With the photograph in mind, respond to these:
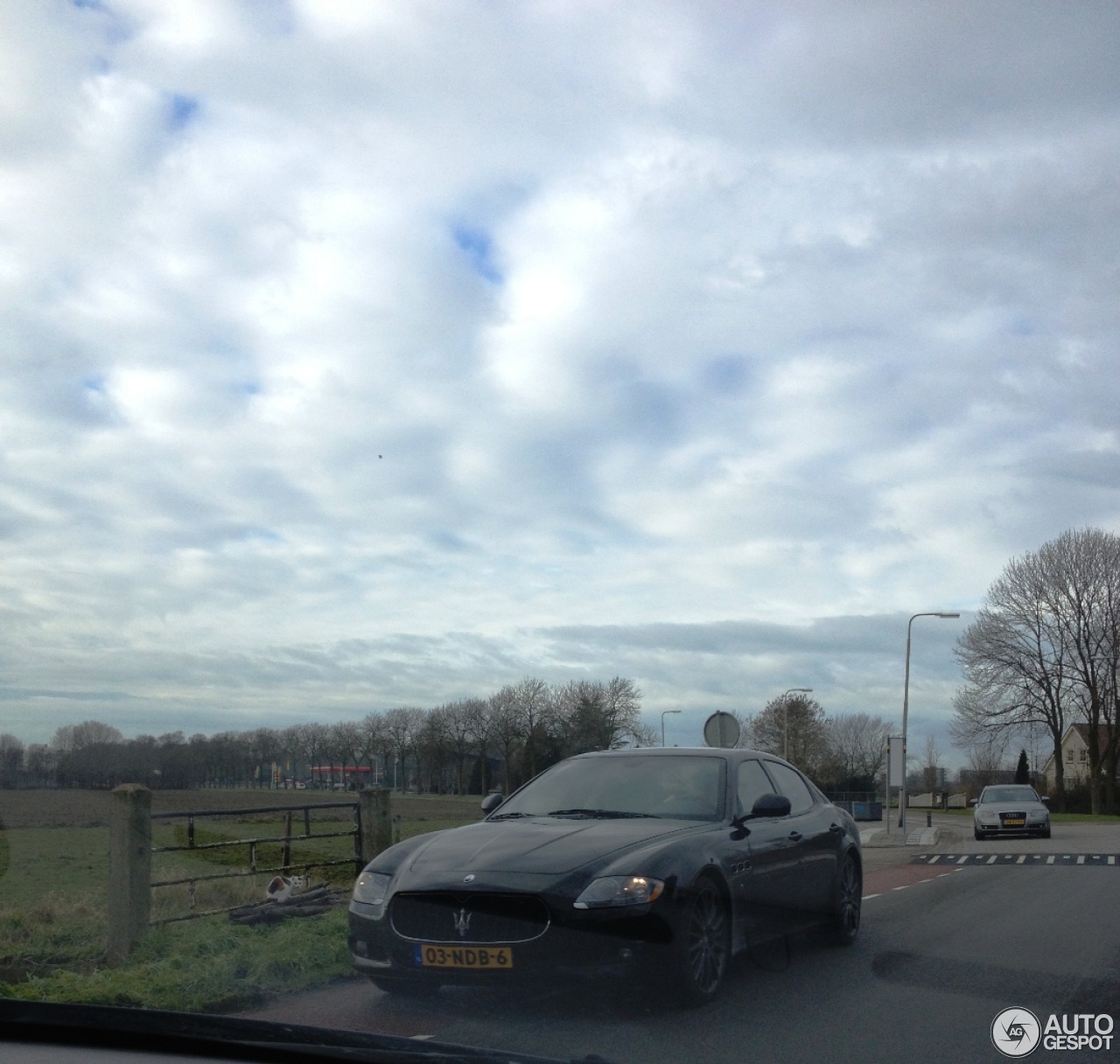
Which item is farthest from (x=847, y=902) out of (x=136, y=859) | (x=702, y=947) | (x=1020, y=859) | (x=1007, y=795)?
(x=1007, y=795)

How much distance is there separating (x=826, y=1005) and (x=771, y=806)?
1.31 m

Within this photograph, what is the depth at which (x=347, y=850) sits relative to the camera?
39.2 feet

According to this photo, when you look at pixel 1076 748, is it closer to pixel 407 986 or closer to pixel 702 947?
pixel 702 947

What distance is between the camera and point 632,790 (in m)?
7.30

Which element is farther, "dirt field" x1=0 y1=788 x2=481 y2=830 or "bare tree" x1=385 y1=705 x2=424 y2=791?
"bare tree" x1=385 y1=705 x2=424 y2=791

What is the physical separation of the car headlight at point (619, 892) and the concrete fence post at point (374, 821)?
645 cm

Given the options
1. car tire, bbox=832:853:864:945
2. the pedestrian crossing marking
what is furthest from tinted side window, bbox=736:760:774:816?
the pedestrian crossing marking

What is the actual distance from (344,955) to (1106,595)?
52.1 metres

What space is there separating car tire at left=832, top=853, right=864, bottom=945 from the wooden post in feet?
17.0

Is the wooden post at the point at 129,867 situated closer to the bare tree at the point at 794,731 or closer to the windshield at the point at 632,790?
the windshield at the point at 632,790

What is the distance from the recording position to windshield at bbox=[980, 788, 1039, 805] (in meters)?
30.9

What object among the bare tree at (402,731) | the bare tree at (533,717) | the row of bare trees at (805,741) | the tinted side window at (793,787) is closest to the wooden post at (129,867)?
the tinted side window at (793,787)

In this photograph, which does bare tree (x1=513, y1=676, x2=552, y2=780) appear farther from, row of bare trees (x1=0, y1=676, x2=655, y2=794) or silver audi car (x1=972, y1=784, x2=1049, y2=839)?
silver audi car (x1=972, y1=784, x2=1049, y2=839)

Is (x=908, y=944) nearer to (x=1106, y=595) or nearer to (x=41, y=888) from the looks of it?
(x=41, y=888)
